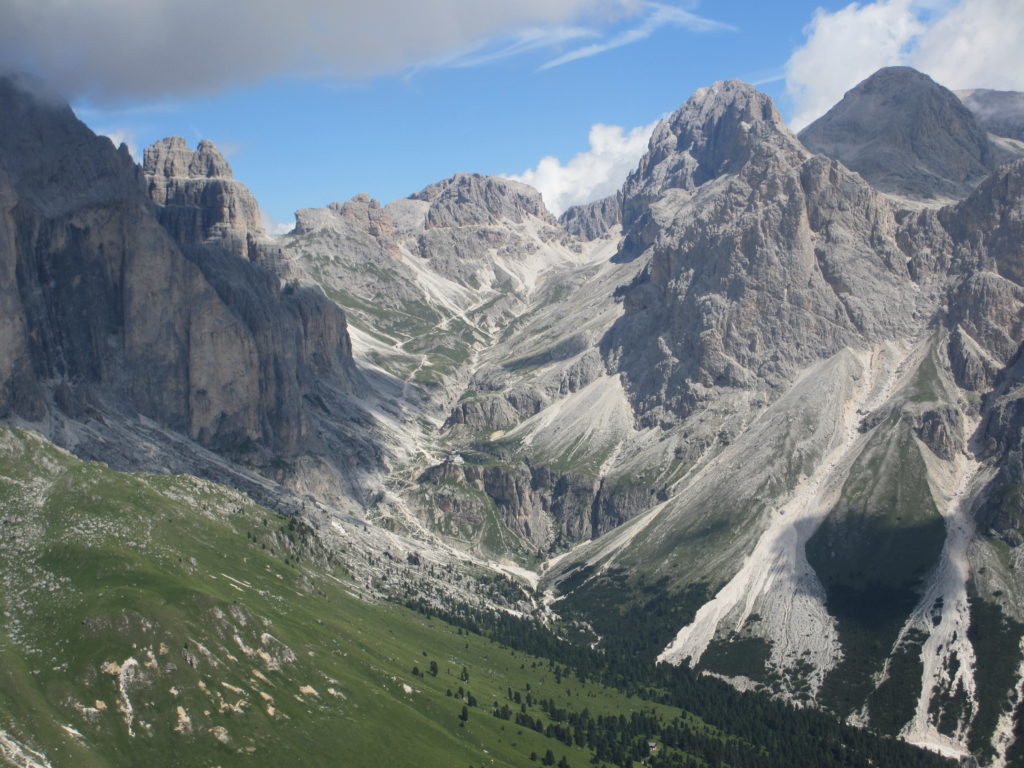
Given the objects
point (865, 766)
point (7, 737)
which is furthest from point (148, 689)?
point (865, 766)

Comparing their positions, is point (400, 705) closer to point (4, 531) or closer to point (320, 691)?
point (320, 691)

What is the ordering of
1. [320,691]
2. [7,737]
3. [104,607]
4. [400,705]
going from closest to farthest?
[7,737]
[104,607]
[320,691]
[400,705]

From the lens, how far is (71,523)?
187625 mm

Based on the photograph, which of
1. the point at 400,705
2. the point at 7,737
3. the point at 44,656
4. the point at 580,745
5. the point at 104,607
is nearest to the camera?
the point at 7,737

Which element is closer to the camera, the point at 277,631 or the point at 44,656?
the point at 44,656

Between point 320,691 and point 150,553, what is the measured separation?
4342cm

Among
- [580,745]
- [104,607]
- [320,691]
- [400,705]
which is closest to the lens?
[104,607]

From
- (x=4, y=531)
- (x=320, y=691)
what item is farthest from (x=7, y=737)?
(x=4, y=531)

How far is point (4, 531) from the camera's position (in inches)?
6998

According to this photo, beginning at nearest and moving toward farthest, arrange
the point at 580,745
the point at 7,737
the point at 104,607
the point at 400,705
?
the point at 7,737 < the point at 104,607 < the point at 400,705 < the point at 580,745

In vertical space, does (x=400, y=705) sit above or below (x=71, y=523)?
below

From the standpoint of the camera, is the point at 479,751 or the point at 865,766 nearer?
the point at 479,751

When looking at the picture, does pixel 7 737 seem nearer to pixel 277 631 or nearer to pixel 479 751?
pixel 277 631

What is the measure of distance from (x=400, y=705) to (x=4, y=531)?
7130cm
